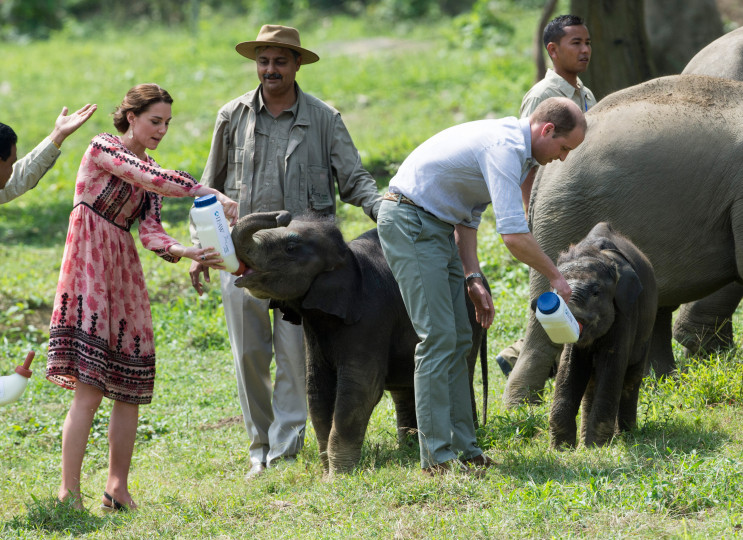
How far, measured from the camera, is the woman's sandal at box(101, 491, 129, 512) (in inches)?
193

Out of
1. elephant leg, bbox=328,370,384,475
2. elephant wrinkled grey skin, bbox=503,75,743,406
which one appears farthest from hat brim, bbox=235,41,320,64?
elephant leg, bbox=328,370,384,475

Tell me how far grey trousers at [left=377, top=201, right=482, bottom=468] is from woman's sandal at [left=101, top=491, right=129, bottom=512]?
1.44 meters

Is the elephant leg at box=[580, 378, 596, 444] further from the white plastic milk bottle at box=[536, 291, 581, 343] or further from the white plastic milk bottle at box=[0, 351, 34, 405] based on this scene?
the white plastic milk bottle at box=[0, 351, 34, 405]

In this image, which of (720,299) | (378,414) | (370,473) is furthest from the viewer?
(720,299)

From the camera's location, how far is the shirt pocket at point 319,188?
5.62 m

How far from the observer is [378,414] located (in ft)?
20.7

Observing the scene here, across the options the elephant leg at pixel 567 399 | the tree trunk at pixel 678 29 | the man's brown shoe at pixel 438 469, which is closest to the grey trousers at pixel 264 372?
the man's brown shoe at pixel 438 469

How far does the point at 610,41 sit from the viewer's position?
9797mm

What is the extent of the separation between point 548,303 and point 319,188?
1738mm

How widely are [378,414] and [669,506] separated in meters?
2.53

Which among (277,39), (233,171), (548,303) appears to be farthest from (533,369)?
(277,39)

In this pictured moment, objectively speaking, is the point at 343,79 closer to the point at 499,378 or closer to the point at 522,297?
the point at 522,297

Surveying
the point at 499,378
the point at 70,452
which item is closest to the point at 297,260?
the point at 70,452

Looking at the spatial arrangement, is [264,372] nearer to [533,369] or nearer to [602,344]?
[533,369]
